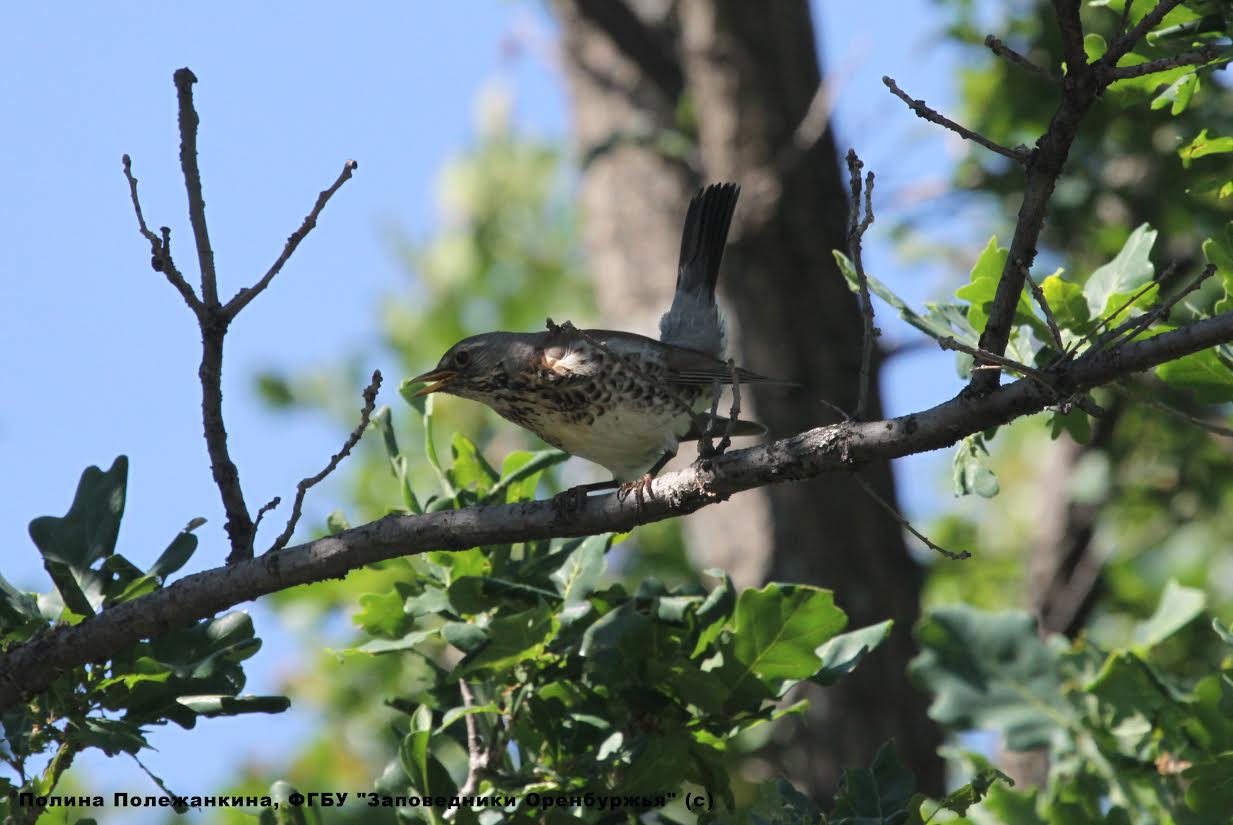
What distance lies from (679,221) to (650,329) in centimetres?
72

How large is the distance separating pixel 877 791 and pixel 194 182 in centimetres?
227

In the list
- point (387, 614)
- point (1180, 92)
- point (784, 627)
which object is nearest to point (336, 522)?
point (387, 614)

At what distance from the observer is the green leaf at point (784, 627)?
345 centimetres

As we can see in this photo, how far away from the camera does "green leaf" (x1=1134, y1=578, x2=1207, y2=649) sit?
14.1 feet

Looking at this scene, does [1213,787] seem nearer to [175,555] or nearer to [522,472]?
[522,472]

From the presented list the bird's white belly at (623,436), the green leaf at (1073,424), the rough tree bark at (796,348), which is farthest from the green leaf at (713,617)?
the rough tree bark at (796,348)

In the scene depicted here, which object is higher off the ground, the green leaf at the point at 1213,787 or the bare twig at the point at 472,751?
the bare twig at the point at 472,751

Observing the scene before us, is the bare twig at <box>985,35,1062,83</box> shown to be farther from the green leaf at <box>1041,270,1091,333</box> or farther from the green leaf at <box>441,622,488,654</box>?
the green leaf at <box>441,622,488,654</box>

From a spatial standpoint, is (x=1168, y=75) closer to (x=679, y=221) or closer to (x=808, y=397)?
(x=808, y=397)

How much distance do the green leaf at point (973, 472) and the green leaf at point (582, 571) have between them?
3.12 ft

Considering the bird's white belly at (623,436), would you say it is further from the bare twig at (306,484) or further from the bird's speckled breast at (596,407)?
the bare twig at (306,484)

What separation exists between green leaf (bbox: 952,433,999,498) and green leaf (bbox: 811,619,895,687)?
0.41m

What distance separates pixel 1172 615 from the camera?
4383mm

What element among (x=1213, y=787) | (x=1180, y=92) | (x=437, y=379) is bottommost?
(x=1213, y=787)
